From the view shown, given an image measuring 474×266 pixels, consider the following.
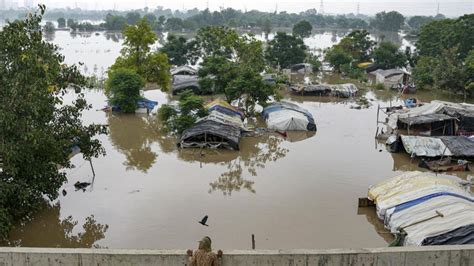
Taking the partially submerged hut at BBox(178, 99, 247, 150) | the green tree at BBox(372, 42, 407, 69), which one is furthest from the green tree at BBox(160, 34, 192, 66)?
the partially submerged hut at BBox(178, 99, 247, 150)

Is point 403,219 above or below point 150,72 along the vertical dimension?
below

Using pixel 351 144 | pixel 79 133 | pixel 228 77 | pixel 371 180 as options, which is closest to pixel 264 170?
pixel 371 180

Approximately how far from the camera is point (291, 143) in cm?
1812

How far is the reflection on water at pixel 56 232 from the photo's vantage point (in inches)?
392

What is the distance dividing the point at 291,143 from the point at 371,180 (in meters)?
4.71

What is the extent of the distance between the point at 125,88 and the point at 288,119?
760 cm

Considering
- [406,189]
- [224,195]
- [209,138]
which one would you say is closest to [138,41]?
[209,138]

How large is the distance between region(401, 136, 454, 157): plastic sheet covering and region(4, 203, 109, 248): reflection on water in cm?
1035

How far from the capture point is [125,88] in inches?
845

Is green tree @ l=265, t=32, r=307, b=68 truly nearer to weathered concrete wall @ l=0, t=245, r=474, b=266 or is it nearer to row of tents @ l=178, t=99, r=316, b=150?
row of tents @ l=178, t=99, r=316, b=150

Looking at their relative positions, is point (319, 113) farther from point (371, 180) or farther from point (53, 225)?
point (53, 225)

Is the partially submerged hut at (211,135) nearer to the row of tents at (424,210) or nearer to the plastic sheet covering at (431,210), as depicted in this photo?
the row of tents at (424,210)

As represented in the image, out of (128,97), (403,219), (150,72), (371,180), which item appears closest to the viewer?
(403,219)

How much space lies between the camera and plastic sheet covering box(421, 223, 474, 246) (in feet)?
28.9
